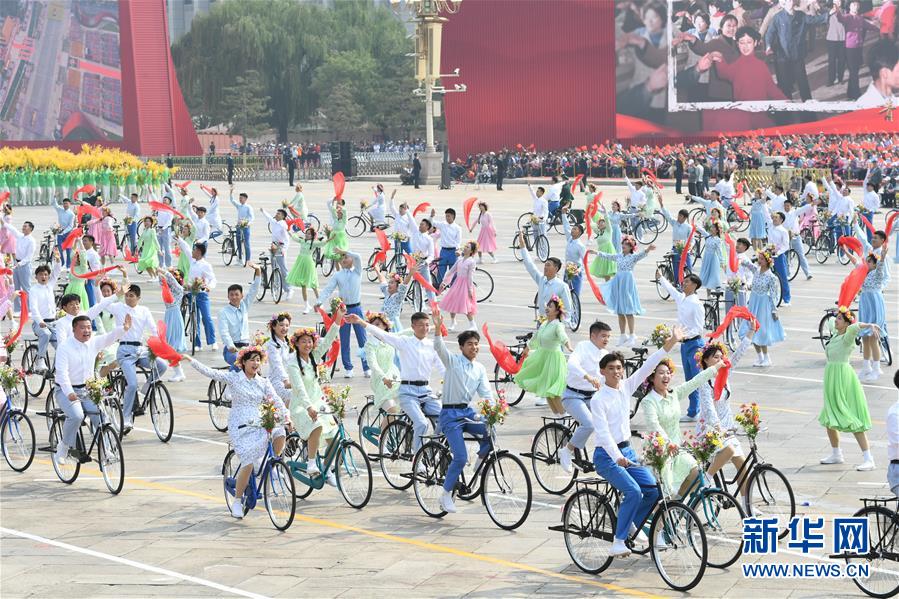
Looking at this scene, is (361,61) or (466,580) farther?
(361,61)

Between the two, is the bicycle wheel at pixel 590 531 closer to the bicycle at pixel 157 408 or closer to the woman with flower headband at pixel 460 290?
the bicycle at pixel 157 408

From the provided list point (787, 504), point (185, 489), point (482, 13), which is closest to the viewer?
point (787, 504)

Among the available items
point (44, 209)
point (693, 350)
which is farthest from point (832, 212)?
point (44, 209)

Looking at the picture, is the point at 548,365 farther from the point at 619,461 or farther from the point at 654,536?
the point at 654,536

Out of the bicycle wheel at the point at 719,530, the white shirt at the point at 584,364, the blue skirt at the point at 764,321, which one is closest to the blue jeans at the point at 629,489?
the bicycle wheel at the point at 719,530

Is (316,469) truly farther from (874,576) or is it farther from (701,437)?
(874,576)

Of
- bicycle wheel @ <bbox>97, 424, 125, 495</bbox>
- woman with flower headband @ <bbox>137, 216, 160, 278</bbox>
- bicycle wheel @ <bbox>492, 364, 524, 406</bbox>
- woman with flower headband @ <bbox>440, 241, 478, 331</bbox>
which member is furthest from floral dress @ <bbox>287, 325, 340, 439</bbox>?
woman with flower headband @ <bbox>137, 216, 160, 278</bbox>

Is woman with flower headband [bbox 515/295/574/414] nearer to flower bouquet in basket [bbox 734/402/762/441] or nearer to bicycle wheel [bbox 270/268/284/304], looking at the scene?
flower bouquet in basket [bbox 734/402/762/441]

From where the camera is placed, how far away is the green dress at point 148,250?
29125 millimetres

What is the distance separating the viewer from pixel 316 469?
13.5 m

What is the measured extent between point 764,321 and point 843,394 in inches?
243

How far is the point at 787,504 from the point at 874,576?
213 centimetres

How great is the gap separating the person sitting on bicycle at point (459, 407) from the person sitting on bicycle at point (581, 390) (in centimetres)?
103

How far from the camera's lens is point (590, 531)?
452 inches
